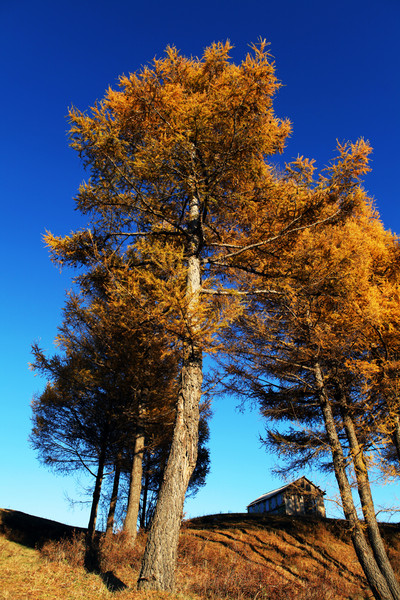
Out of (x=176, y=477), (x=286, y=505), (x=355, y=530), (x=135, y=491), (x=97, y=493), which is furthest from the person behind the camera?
(x=286, y=505)

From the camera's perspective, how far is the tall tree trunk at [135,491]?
10.5 meters

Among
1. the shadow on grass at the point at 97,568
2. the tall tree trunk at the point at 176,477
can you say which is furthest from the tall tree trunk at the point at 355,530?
the shadow on grass at the point at 97,568

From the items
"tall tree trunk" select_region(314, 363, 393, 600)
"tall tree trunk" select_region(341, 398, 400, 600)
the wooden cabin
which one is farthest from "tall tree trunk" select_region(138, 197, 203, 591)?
the wooden cabin

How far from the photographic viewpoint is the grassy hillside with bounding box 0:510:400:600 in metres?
6.18

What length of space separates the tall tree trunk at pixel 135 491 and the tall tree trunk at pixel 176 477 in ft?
19.3

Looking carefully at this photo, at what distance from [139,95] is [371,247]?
8889mm

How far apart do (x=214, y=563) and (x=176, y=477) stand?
5.34 metres

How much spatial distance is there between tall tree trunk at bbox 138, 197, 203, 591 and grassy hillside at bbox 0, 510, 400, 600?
1.09 ft

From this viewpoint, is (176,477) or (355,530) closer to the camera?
(176,477)

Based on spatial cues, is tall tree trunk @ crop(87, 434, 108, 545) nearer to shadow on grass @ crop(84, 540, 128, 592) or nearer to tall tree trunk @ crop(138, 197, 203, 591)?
shadow on grass @ crop(84, 540, 128, 592)

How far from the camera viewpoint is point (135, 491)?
36.5ft

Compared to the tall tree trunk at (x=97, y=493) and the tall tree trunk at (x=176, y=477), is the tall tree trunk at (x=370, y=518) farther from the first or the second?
the tall tree trunk at (x=97, y=493)

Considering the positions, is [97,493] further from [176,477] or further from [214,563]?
[176,477]

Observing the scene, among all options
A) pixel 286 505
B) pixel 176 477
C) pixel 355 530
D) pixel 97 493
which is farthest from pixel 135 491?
pixel 286 505
